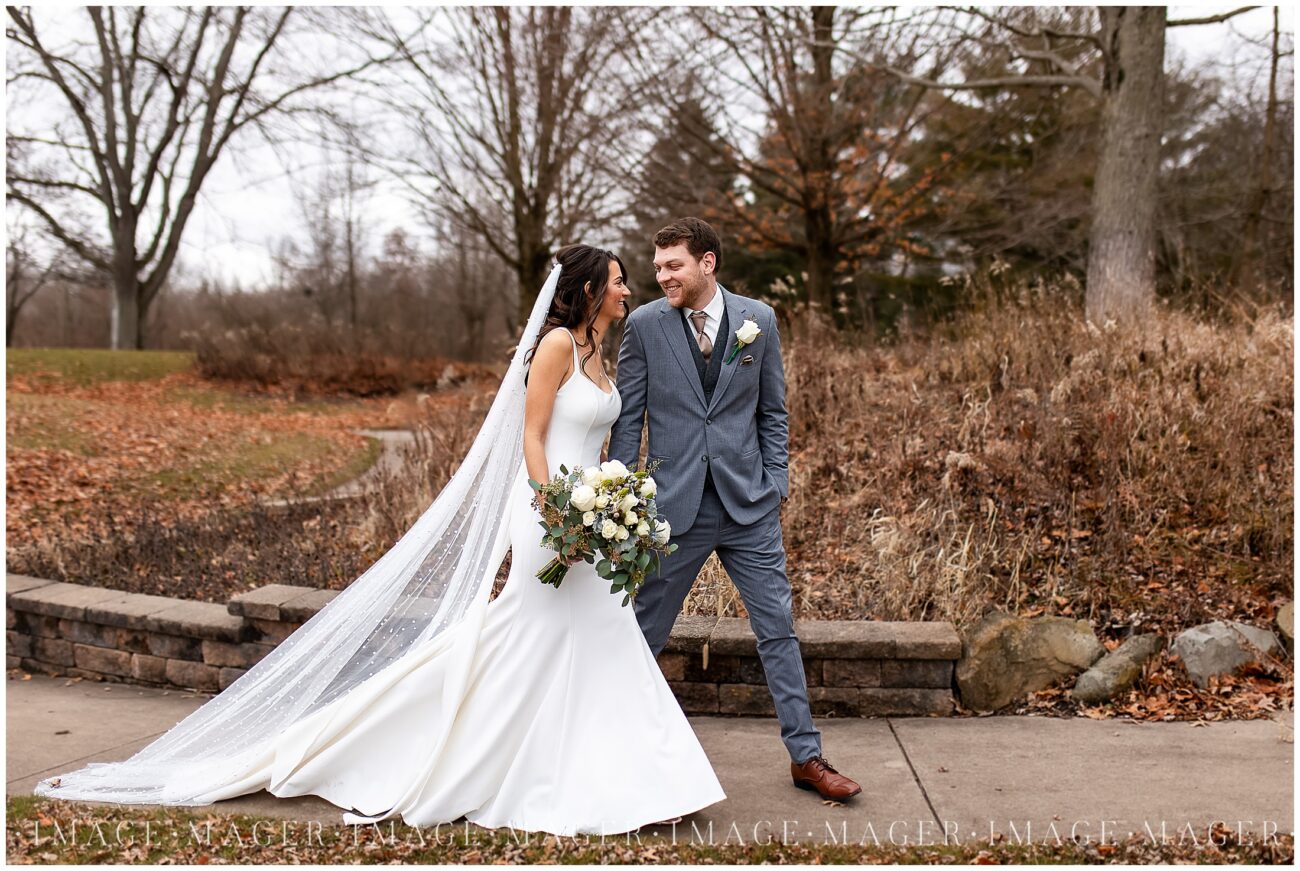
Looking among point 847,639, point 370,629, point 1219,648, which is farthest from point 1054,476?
point 370,629

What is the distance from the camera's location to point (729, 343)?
4.14 meters

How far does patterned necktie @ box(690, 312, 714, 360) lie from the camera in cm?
418

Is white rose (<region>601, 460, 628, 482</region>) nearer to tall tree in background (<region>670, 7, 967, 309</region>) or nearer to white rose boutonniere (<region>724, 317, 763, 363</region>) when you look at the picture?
white rose boutonniere (<region>724, 317, 763, 363</region>)

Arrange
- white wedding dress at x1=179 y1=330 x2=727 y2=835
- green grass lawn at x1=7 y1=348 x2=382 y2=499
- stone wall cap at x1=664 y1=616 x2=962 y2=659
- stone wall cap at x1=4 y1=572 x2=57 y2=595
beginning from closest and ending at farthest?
white wedding dress at x1=179 y1=330 x2=727 y2=835, stone wall cap at x1=664 y1=616 x2=962 y2=659, stone wall cap at x1=4 y1=572 x2=57 y2=595, green grass lawn at x1=7 y1=348 x2=382 y2=499

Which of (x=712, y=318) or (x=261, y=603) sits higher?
(x=712, y=318)

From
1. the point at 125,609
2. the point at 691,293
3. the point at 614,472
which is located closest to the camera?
the point at 614,472

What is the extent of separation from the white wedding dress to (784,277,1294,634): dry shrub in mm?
2073

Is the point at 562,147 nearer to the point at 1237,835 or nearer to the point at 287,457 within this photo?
the point at 287,457

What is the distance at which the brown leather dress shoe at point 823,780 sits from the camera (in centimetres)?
390

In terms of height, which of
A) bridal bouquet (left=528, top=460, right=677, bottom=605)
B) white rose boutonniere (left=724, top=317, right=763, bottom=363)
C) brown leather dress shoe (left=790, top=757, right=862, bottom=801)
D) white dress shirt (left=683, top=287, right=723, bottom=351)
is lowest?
brown leather dress shoe (left=790, top=757, right=862, bottom=801)

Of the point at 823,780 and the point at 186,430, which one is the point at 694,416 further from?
the point at 186,430

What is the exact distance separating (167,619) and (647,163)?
1071 cm

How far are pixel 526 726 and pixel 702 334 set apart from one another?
5.53 feet

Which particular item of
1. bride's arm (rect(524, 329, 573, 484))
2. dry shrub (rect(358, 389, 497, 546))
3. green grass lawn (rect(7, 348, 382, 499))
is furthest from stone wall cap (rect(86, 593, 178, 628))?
green grass lawn (rect(7, 348, 382, 499))
